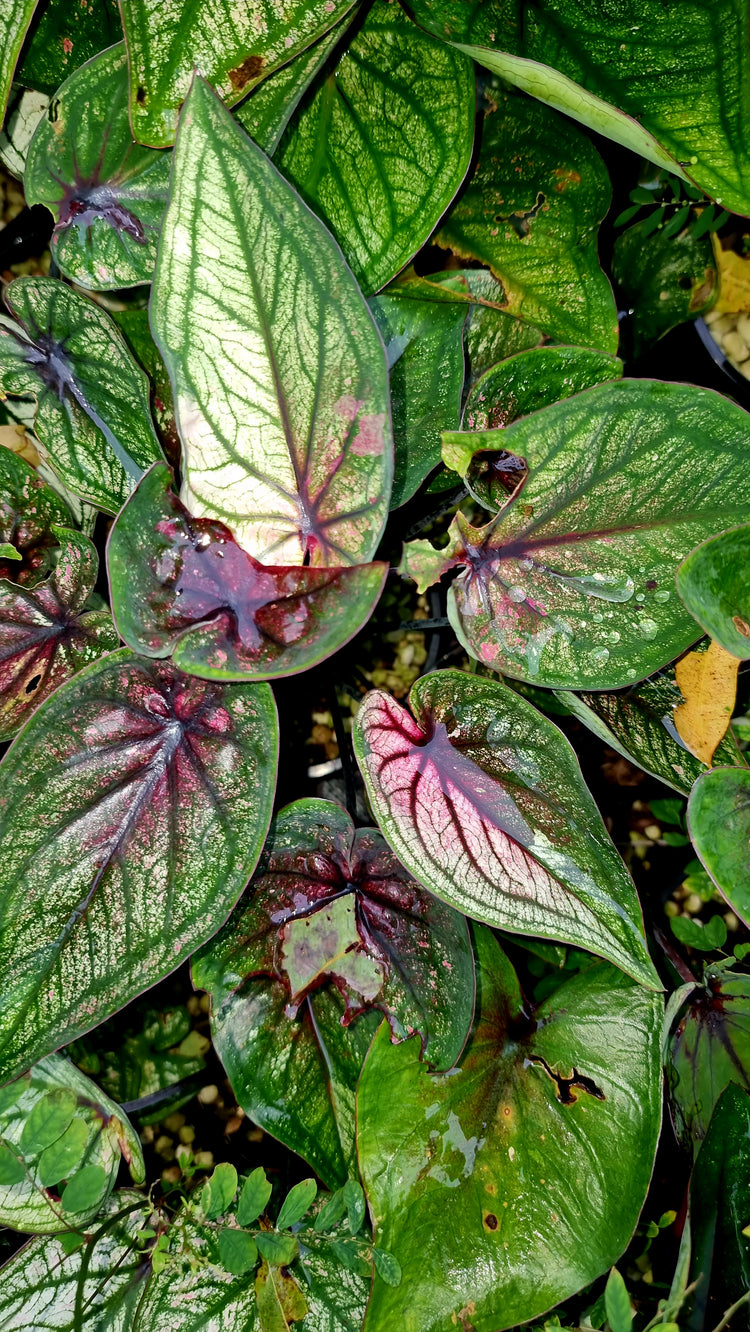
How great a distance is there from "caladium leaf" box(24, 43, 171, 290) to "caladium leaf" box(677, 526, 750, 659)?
2.34ft

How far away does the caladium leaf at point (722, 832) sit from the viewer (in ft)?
2.48

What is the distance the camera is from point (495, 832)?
2.59 ft

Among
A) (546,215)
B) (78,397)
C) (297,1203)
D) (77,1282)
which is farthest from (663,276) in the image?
(77,1282)

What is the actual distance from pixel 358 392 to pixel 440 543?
566mm

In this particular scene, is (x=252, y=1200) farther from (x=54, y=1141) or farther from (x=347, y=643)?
(x=347, y=643)

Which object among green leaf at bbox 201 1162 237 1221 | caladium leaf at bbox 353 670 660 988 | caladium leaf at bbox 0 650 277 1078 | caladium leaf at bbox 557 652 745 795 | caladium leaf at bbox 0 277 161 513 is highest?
caladium leaf at bbox 0 277 161 513

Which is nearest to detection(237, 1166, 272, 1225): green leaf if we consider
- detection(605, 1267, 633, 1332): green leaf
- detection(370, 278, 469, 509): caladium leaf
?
detection(605, 1267, 633, 1332): green leaf

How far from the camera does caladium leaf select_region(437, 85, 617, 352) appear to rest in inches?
39.3

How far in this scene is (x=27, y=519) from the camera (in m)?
Answer: 0.97

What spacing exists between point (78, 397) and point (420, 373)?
403 millimetres

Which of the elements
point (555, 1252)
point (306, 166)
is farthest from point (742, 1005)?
point (306, 166)

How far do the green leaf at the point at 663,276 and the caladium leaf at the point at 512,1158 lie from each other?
92cm

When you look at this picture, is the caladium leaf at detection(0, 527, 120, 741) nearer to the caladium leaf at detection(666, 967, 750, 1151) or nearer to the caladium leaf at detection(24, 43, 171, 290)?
the caladium leaf at detection(24, 43, 171, 290)

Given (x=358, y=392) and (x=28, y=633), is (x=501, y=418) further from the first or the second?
(x=28, y=633)
